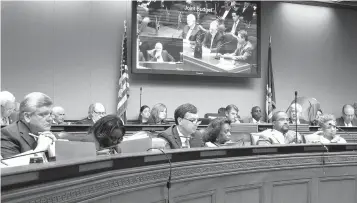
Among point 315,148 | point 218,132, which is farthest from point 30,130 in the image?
point 315,148

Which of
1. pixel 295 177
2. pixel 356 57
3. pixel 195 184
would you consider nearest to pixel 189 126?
pixel 295 177

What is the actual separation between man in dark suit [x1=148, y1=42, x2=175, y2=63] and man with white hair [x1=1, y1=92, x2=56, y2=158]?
566 centimetres

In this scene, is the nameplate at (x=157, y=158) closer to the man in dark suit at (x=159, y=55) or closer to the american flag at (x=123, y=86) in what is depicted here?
the american flag at (x=123, y=86)

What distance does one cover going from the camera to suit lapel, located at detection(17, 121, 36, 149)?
2.74 meters

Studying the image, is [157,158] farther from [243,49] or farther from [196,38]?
[243,49]

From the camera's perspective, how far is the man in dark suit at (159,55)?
27.9 feet

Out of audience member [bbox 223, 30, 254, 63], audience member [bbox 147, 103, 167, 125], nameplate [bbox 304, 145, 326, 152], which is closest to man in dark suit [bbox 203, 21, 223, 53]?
audience member [bbox 223, 30, 254, 63]

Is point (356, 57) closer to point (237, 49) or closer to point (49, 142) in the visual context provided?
point (237, 49)

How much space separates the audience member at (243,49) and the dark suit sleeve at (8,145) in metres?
6.82

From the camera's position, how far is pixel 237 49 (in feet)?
29.9

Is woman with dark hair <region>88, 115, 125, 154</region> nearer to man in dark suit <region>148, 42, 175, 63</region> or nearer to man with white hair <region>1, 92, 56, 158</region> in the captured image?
man with white hair <region>1, 92, 56, 158</region>

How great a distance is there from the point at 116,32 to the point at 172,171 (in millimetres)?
6623

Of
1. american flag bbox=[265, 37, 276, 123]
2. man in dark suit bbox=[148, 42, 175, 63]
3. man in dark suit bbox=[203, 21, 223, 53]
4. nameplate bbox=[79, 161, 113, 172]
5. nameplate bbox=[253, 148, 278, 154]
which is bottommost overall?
nameplate bbox=[253, 148, 278, 154]

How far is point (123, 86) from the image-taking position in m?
8.21
